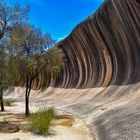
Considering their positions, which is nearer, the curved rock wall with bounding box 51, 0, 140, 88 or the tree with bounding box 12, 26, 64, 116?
the tree with bounding box 12, 26, 64, 116

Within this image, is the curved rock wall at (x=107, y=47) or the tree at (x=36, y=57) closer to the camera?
the tree at (x=36, y=57)

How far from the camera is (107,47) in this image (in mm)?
40781

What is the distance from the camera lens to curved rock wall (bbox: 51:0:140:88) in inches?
1315

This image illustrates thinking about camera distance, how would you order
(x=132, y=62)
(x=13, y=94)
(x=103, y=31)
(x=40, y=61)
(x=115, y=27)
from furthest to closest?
(x=13, y=94), (x=103, y=31), (x=115, y=27), (x=132, y=62), (x=40, y=61)

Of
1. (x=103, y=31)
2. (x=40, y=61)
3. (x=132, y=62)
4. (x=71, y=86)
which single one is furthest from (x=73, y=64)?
(x=40, y=61)

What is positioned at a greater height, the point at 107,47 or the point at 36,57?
the point at 107,47

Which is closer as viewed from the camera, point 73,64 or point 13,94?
point 73,64

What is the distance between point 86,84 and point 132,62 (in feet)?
45.6

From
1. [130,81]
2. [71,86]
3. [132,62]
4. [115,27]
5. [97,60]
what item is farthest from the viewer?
[71,86]

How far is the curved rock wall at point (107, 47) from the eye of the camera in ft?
110

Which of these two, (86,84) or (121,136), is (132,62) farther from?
(121,136)

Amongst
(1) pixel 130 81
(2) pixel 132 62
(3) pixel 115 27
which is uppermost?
(3) pixel 115 27

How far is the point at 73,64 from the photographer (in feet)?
184

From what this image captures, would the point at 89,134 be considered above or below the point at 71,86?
below
